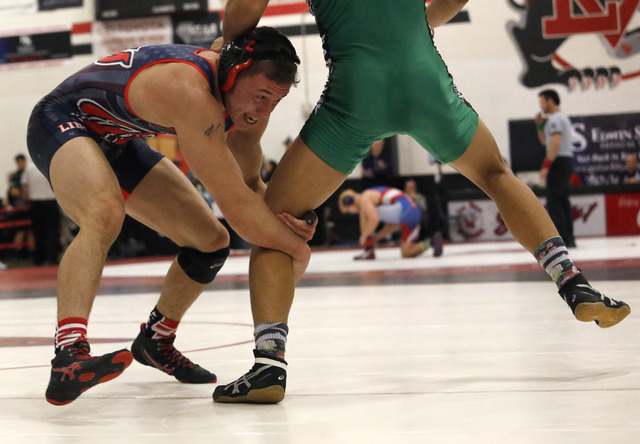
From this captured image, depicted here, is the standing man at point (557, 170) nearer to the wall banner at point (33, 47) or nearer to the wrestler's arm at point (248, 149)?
the wrestler's arm at point (248, 149)

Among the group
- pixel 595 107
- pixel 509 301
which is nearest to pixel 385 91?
pixel 509 301

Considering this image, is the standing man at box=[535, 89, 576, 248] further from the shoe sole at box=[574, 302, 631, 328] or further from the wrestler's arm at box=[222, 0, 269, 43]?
the wrestler's arm at box=[222, 0, 269, 43]

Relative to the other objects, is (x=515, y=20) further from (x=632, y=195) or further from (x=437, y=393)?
(x=437, y=393)

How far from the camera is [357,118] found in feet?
7.58

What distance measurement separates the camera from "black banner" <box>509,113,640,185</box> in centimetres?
1220

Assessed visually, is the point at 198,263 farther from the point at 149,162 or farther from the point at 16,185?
the point at 16,185

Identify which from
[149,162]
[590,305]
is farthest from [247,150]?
[590,305]

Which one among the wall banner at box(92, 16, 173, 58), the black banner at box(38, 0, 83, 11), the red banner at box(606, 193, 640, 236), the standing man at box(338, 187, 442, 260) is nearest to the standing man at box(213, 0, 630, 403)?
the standing man at box(338, 187, 442, 260)

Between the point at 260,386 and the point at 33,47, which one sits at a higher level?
the point at 260,386

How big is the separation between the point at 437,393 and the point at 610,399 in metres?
0.42

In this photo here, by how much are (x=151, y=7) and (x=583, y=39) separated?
6293mm

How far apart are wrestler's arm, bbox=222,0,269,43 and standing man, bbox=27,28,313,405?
0.10ft

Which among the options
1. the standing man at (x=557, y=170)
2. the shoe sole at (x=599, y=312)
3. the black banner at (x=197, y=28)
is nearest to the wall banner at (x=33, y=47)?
the black banner at (x=197, y=28)

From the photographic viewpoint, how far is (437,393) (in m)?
2.19
